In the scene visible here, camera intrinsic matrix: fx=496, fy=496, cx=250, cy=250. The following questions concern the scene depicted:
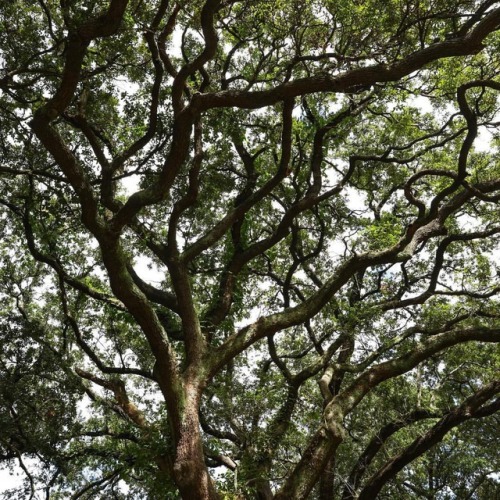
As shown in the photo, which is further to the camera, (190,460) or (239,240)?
(239,240)

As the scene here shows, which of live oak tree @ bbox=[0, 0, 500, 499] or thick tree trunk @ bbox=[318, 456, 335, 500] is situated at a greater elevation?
live oak tree @ bbox=[0, 0, 500, 499]

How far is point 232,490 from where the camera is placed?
646cm

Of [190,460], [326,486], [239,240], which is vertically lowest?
[190,460]

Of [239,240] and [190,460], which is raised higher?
[239,240]

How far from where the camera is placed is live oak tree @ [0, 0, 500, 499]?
6.18 meters

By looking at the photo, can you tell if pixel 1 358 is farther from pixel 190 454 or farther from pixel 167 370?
pixel 190 454

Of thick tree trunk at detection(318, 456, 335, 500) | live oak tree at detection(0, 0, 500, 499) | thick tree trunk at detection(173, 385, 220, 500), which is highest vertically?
live oak tree at detection(0, 0, 500, 499)

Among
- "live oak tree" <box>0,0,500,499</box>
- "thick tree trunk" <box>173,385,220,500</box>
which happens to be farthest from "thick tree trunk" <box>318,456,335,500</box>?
"thick tree trunk" <box>173,385,220,500</box>

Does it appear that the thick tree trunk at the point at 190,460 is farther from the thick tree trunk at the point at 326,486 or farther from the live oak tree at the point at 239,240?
the thick tree trunk at the point at 326,486

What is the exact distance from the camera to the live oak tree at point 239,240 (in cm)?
618

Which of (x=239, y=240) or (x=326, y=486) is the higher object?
(x=239, y=240)

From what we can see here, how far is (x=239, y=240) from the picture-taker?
29.6 feet

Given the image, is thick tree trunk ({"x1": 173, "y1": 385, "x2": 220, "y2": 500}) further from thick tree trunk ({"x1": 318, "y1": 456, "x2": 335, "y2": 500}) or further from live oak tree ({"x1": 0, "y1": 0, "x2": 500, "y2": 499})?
thick tree trunk ({"x1": 318, "y1": 456, "x2": 335, "y2": 500})

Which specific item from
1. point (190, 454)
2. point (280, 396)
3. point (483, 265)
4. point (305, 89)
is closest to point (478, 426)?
point (483, 265)
